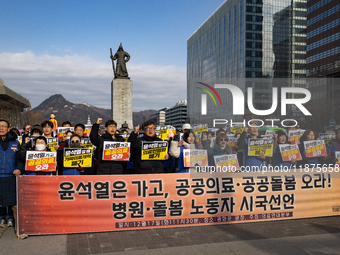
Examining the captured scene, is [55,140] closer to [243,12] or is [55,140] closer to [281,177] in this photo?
[281,177]

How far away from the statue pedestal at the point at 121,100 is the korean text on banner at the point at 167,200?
57.0 ft

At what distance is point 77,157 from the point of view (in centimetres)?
638

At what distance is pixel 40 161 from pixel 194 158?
2.93 metres

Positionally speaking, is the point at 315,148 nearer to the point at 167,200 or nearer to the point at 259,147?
the point at 259,147

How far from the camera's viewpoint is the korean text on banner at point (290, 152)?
20.9 ft

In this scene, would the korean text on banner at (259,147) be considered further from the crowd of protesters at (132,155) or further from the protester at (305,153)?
the protester at (305,153)

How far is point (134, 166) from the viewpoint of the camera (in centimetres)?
689

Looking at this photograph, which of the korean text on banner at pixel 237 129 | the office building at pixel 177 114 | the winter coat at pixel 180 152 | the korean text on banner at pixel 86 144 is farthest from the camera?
the office building at pixel 177 114

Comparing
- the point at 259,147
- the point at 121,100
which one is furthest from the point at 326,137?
Answer: the point at 121,100

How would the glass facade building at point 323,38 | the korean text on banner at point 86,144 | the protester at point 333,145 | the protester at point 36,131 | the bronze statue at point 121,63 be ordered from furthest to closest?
1. the glass facade building at point 323,38
2. the bronze statue at point 121,63
3. the korean text on banner at point 86,144
4. the protester at point 36,131
5. the protester at point 333,145

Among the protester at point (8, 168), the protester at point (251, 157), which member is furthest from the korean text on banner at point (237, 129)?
the protester at point (8, 168)

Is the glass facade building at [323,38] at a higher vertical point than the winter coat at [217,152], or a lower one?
higher

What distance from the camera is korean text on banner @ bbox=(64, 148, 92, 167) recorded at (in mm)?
6309

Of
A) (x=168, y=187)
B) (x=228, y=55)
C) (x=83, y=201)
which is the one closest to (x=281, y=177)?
(x=168, y=187)
